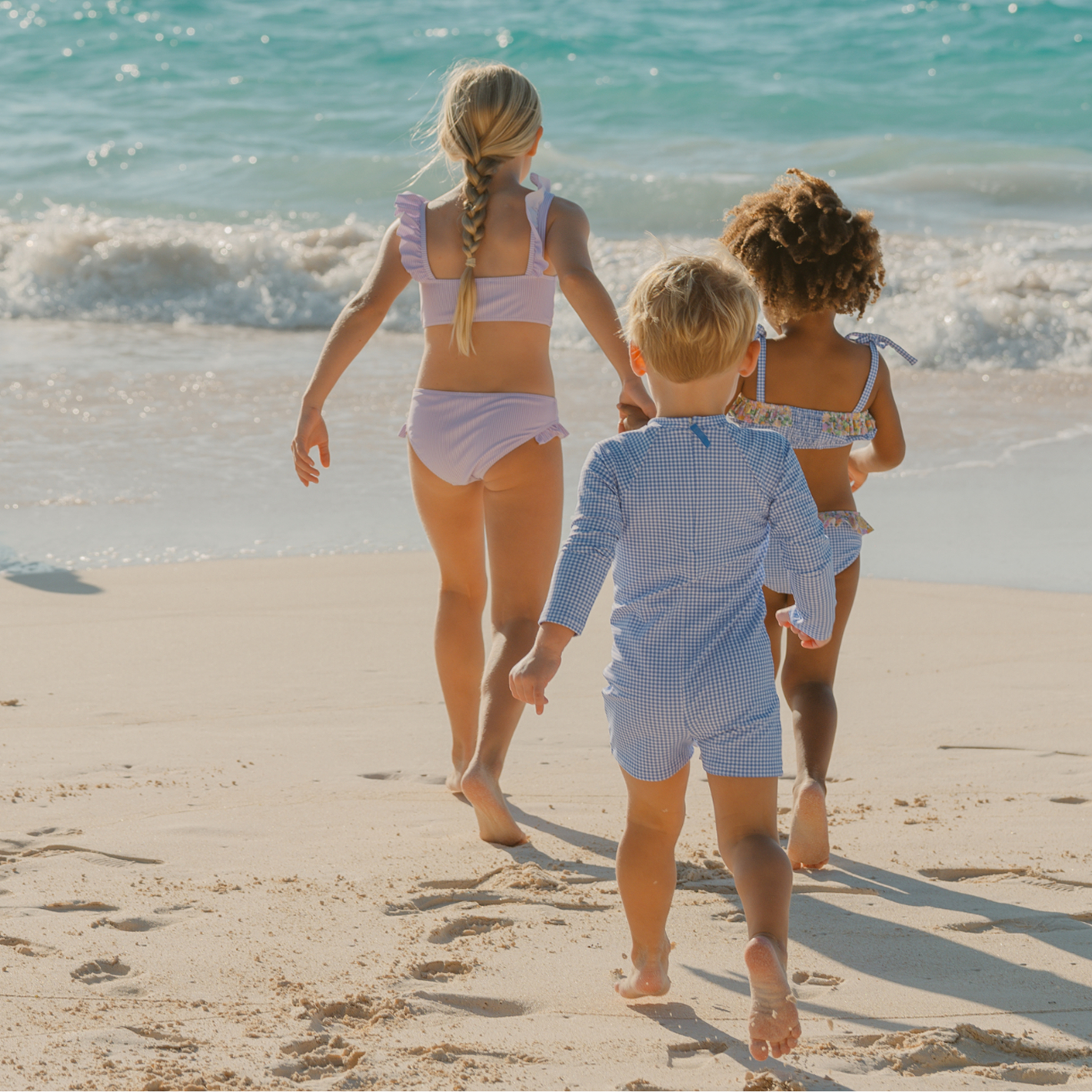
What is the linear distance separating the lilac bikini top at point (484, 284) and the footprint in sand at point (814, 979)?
1.67 m

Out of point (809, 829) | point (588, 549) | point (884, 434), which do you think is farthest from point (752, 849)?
point (884, 434)

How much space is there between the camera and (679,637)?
2.22 m

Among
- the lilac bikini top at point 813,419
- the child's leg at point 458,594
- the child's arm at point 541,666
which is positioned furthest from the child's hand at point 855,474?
the child's arm at point 541,666

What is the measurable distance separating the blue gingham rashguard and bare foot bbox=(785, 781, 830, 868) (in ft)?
2.52

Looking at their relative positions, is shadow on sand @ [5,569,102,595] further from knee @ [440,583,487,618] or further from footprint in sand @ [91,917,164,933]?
footprint in sand @ [91,917,164,933]

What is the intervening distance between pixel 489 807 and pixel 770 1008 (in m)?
1.21

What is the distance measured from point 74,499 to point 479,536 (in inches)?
140

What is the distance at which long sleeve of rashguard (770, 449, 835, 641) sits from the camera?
2234 mm

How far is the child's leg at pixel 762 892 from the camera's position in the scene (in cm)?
203

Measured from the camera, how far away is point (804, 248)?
2994 mm

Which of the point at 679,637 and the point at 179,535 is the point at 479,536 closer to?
the point at 679,637

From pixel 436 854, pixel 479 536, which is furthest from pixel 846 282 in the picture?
pixel 436 854

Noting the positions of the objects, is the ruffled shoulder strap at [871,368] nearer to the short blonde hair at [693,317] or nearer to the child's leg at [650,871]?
the short blonde hair at [693,317]

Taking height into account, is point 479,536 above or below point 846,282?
below
